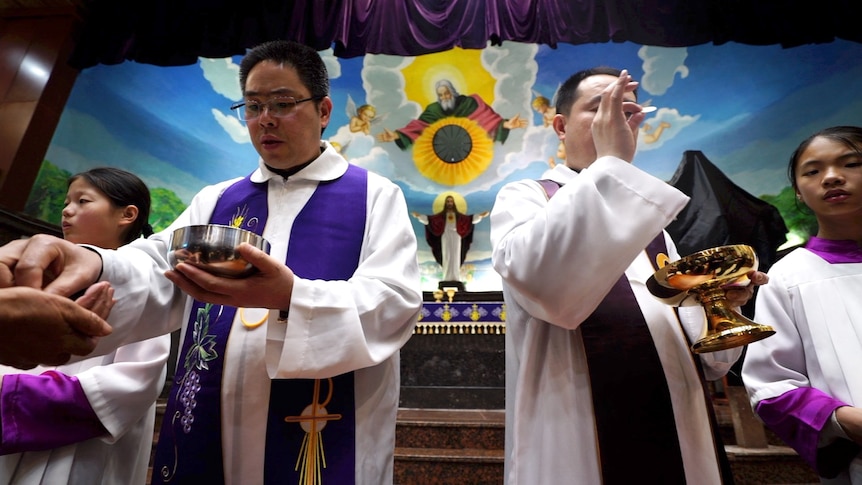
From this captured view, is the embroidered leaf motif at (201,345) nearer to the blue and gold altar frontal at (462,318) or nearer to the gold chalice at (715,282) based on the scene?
the gold chalice at (715,282)

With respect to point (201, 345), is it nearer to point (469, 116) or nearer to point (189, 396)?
point (189, 396)

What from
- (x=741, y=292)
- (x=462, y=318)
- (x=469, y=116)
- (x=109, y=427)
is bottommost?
(x=109, y=427)

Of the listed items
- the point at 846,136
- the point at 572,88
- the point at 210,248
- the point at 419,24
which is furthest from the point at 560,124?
the point at 419,24

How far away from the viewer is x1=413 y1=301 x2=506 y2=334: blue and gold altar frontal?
7.29m

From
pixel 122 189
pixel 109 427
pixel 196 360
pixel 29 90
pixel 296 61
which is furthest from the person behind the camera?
pixel 29 90

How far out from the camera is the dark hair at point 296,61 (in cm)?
164

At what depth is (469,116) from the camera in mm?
10805

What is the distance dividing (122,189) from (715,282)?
2.20 metres

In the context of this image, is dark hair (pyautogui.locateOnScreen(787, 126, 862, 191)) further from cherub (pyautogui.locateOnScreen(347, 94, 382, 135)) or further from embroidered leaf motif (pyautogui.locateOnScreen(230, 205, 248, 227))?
cherub (pyautogui.locateOnScreen(347, 94, 382, 135))

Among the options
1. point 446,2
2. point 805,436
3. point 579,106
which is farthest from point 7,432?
point 446,2

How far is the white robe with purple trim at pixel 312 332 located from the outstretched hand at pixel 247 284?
44 mm

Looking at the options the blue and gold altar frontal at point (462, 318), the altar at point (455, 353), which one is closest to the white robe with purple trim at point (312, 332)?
the altar at point (455, 353)

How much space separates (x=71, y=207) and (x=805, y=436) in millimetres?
2712

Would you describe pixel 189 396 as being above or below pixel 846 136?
below
